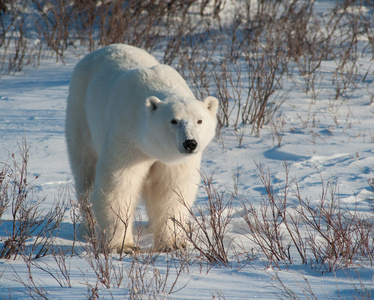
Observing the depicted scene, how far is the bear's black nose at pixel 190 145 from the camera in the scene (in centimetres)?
305

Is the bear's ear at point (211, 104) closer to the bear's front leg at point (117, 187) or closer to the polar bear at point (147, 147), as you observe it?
the polar bear at point (147, 147)

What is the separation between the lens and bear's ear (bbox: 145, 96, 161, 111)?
3.27 m

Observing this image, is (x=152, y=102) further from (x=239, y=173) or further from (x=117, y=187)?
(x=239, y=173)

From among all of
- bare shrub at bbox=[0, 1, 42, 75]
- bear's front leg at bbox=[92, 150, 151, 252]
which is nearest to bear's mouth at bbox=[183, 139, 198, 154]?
bear's front leg at bbox=[92, 150, 151, 252]

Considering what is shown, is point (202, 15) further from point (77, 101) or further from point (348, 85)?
point (77, 101)

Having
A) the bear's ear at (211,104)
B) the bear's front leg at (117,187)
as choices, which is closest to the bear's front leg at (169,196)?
the bear's front leg at (117,187)

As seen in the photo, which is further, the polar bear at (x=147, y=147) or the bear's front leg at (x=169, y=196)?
the bear's front leg at (x=169, y=196)

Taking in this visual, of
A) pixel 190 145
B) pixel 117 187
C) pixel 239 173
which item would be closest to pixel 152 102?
pixel 190 145

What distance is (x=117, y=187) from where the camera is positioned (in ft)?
11.5

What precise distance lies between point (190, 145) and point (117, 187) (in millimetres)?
743

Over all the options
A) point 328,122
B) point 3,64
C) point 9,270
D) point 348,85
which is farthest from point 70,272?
point 3,64

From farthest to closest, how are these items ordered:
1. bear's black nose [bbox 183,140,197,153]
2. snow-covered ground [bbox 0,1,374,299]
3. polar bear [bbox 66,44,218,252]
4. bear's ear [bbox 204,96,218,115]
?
bear's ear [bbox 204,96,218,115]
polar bear [bbox 66,44,218,252]
bear's black nose [bbox 183,140,197,153]
snow-covered ground [bbox 0,1,374,299]

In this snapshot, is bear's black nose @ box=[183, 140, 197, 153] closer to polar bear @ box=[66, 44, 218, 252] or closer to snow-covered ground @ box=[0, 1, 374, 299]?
polar bear @ box=[66, 44, 218, 252]

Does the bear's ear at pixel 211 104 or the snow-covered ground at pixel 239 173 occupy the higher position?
the bear's ear at pixel 211 104
